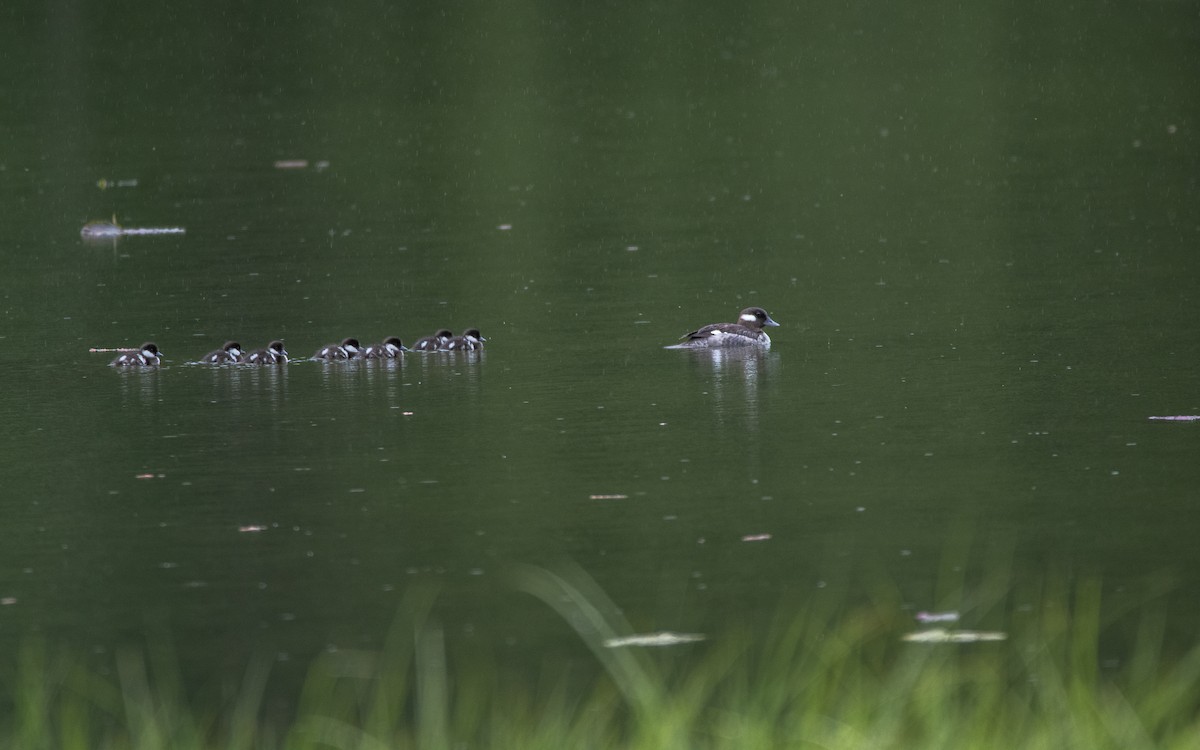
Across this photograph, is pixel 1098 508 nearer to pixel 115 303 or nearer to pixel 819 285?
pixel 819 285

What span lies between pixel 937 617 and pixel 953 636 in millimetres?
241

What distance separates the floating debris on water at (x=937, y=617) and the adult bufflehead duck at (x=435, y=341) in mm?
6120

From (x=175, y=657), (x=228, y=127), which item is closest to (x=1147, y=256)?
(x=175, y=657)

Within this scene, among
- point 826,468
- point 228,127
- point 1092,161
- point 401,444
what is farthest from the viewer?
point 228,127

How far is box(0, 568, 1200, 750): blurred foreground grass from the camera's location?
579cm

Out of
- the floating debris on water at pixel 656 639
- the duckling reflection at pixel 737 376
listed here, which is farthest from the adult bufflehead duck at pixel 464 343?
the floating debris on water at pixel 656 639

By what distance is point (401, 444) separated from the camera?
10.9 meters

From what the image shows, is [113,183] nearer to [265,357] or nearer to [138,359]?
[138,359]

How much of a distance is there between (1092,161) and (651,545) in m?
14.2

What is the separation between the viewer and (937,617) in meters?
7.62

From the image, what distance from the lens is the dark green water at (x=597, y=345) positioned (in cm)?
857

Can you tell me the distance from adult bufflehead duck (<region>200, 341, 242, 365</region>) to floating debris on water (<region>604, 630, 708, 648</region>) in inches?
240

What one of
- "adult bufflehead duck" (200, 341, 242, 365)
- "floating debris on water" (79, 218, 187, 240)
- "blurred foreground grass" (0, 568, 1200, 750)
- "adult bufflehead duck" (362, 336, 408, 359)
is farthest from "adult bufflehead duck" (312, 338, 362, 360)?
"floating debris on water" (79, 218, 187, 240)

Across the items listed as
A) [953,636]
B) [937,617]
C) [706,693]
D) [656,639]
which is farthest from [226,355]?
[706,693]
